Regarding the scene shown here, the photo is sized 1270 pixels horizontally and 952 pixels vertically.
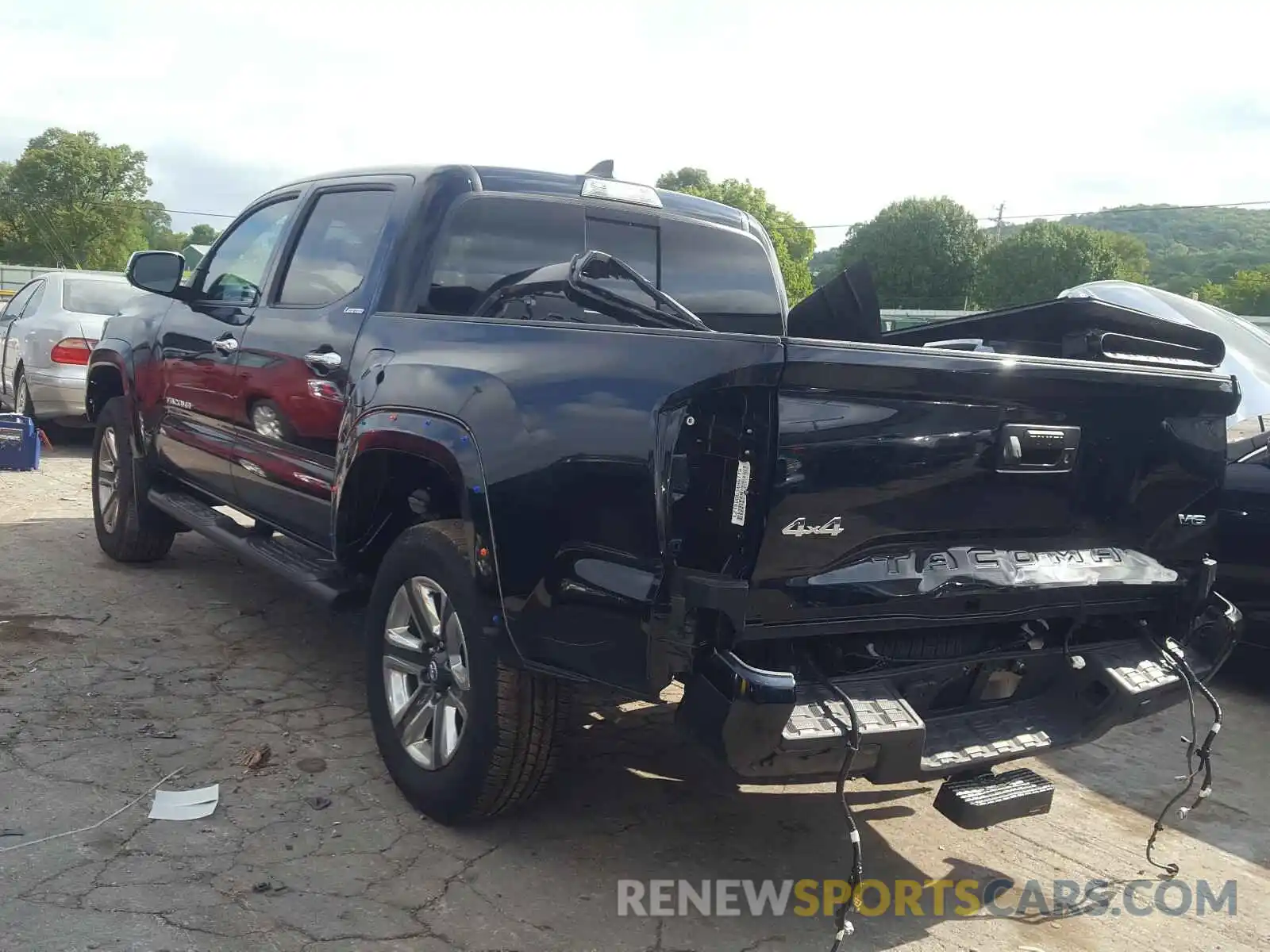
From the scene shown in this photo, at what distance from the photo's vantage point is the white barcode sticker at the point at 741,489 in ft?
8.18

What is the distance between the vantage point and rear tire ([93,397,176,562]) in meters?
5.91

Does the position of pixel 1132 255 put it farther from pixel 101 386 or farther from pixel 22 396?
pixel 101 386

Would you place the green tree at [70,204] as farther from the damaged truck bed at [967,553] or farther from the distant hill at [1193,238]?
the damaged truck bed at [967,553]

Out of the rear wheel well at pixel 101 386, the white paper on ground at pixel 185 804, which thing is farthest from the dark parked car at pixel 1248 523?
the rear wheel well at pixel 101 386

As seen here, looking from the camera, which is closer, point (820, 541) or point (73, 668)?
point (820, 541)

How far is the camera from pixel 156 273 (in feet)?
17.3

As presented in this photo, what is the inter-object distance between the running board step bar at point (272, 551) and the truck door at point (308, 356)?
96 millimetres

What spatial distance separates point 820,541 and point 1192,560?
1497mm

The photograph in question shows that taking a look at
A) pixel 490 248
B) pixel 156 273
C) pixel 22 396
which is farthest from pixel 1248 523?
pixel 22 396

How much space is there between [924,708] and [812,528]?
0.67 meters

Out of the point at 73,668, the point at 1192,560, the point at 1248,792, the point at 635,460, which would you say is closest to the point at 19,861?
the point at 73,668

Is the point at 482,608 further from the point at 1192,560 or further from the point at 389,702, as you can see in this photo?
the point at 1192,560

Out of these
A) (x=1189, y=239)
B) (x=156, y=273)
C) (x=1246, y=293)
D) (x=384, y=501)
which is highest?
(x=1189, y=239)

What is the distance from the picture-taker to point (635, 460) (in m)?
2.62
